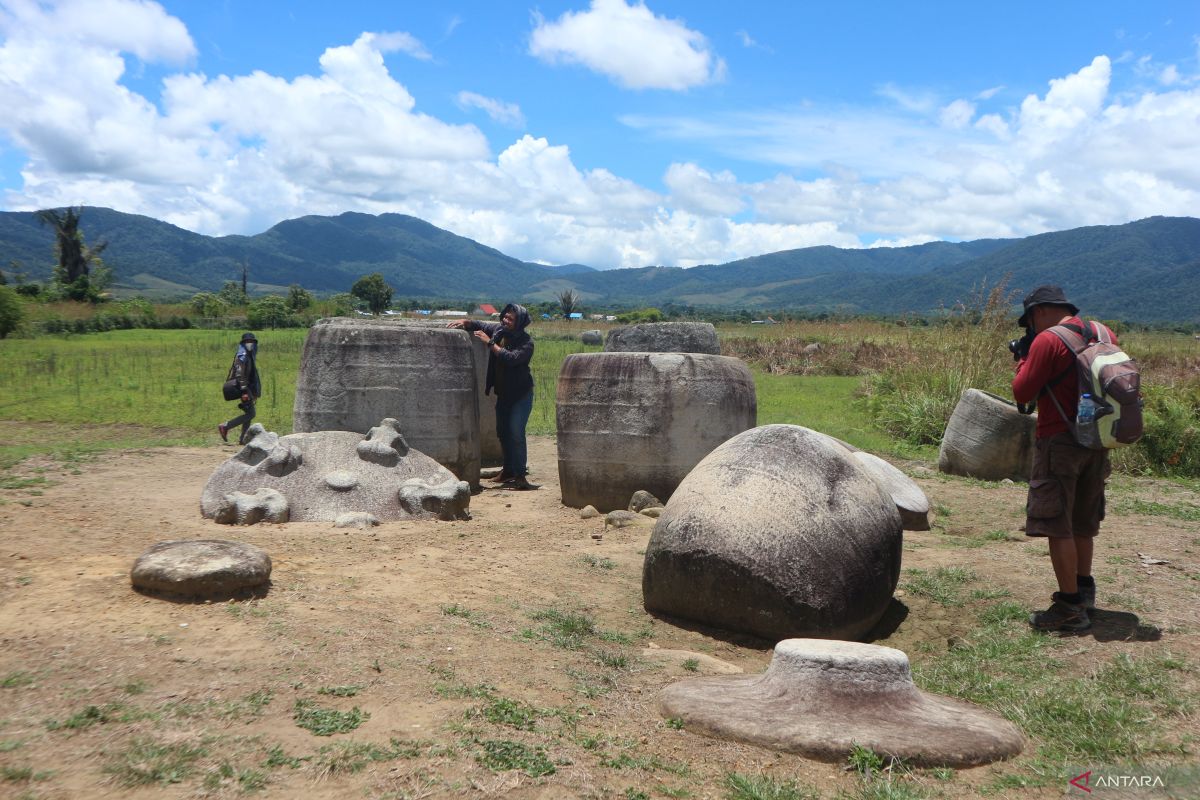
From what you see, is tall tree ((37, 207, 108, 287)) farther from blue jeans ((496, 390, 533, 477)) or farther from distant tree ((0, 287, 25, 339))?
blue jeans ((496, 390, 533, 477))

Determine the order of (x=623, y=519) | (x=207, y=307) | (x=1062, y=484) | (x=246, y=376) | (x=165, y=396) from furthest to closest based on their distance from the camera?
(x=207, y=307), (x=165, y=396), (x=246, y=376), (x=623, y=519), (x=1062, y=484)

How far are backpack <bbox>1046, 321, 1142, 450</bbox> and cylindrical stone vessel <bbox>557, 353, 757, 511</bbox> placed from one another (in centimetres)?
343

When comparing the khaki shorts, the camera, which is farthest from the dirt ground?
the camera

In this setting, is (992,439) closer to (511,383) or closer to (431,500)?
(511,383)

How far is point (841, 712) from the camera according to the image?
A: 12.4 ft

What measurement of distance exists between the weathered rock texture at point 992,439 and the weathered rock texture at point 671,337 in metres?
3.36

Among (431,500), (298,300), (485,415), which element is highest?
(298,300)

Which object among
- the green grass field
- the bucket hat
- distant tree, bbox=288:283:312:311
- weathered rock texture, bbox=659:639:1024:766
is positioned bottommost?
the green grass field

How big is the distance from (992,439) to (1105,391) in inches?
232

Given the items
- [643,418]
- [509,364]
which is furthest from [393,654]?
[509,364]

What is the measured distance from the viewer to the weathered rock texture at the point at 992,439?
10297 mm

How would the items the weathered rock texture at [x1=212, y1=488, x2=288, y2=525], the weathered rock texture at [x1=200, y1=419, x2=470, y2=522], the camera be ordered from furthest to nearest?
the weathered rock texture at [x1=200, y1=419, x2=470, y2=522] < the weathered rock texture at [x1=212, y1=488, x2=288, y2=525] < the camera

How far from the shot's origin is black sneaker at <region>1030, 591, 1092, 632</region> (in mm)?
4977

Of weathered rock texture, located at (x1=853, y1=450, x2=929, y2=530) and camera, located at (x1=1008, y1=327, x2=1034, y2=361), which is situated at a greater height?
camera, located at (x1=1008, y1=327, x2=1034, y2=361)
